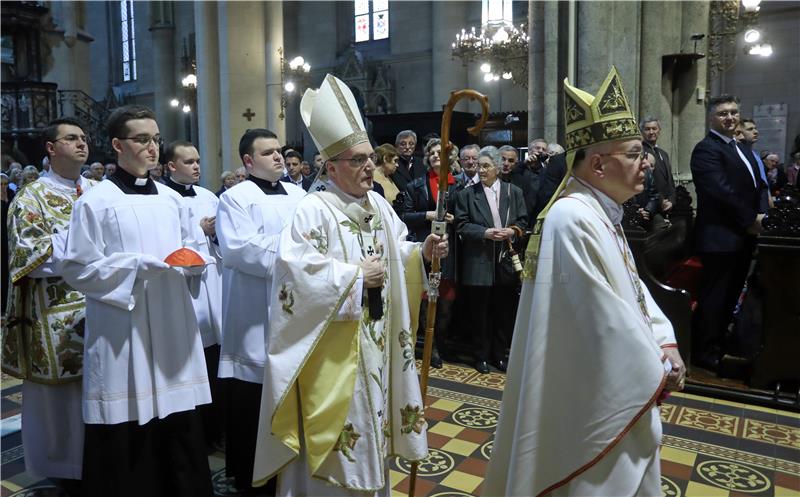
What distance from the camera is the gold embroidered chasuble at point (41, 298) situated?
3211 mm

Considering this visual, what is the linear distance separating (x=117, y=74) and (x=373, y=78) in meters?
12.3

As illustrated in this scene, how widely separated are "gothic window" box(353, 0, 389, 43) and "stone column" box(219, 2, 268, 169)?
8.83 meters

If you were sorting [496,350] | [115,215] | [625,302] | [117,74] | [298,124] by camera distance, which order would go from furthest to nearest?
[117,74], [298,124], [496,350], [115,215], [625,302]

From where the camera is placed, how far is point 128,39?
26.1 metres

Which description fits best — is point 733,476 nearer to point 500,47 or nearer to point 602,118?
point 602,118

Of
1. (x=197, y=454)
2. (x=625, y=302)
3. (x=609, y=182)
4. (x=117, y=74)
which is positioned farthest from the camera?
(x=117, y=74)

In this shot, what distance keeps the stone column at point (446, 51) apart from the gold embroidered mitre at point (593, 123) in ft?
53.6

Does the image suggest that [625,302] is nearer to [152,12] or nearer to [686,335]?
[686,335]

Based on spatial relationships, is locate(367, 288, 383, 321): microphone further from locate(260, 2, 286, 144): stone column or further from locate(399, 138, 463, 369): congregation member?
locate(260, 2, 286, 144): stone column

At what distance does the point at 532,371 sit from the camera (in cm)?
221

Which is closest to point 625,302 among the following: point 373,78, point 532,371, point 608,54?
point 532,371

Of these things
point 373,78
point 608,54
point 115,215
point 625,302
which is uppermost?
point 373,78

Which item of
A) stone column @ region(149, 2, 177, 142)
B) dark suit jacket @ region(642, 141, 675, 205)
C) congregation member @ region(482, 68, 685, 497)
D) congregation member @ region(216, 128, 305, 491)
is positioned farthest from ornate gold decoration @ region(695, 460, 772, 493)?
stone column @ region(149, 2, 177, 142)

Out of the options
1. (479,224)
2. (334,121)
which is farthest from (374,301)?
(479,224)
